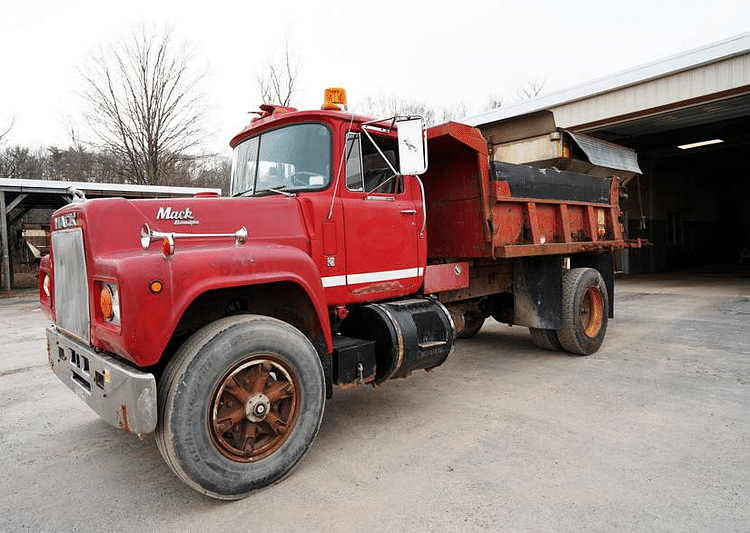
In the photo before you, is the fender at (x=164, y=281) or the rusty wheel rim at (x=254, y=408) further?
the rusty wheel rim at (x=254, y=408)

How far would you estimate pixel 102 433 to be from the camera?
13.3 ft

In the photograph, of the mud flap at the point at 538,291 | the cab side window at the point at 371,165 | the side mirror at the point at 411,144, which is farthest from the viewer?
the mud flap at the point at 538,291

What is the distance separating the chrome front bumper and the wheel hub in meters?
0.55

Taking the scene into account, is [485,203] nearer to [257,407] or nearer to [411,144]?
[411,144]

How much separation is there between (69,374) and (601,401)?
4.29m

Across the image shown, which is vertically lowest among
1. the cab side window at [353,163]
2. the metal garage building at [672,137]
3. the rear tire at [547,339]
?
the rear tire at [547,339]

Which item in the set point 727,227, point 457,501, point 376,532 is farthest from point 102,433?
point 727,227

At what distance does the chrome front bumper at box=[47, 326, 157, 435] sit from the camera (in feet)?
8.63

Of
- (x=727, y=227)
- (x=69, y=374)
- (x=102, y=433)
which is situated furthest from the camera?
(x=727, y=227)

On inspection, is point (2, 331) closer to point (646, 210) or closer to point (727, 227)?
point (646, 210)

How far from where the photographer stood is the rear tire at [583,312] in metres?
6.03

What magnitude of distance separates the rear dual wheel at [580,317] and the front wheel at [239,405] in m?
3.85

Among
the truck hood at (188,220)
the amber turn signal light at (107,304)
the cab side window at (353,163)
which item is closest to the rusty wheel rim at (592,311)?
the cab side window at (353,163)

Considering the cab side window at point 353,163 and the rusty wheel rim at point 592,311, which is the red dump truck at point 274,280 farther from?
the rusty wheel rim at point 592,311
